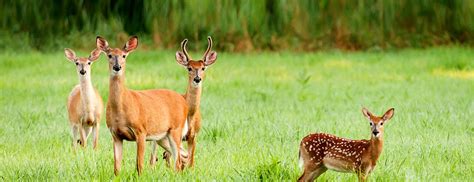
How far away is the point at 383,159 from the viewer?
923 centimetres

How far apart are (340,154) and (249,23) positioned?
16.7 meters

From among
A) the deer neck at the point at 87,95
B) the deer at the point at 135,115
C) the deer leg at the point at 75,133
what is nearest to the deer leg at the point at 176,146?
the deer at the point at 135,115

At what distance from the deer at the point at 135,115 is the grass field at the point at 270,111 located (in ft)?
0.75

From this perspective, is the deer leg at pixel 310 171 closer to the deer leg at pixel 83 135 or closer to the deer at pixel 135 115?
the deer at pixel 135 115

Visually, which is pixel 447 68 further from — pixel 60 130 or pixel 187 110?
pixel 187 110

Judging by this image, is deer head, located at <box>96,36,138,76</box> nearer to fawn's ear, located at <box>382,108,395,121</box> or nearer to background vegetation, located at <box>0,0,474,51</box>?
fawn's ear, located at <box>382,108,395,121</box>

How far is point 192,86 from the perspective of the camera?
28.0ft

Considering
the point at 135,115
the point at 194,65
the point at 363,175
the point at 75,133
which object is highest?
the point at 194,65

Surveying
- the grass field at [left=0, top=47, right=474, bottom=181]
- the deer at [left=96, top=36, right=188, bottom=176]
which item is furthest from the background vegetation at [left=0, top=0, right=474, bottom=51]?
the deer at [left=96, top=36, right=188, bottom=176]

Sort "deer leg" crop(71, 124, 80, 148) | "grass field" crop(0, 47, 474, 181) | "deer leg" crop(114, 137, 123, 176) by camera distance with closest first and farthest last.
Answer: "deer leg" crop(114, 137, 123, 176) → "grass field" crop(0, 47, 474, 181) → "deer leg" crop(71, 124, 80, 148)

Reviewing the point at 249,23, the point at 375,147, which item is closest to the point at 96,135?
the point at 375,147

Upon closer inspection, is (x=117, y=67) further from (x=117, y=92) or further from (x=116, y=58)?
(x=117, y=92)

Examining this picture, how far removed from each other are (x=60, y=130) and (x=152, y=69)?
315 inches

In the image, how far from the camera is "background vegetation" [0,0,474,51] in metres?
23.5
